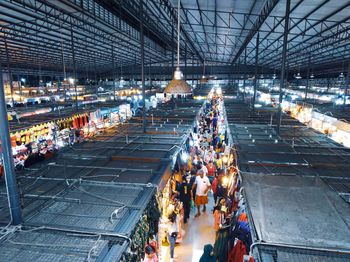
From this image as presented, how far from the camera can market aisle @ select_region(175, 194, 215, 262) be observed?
6.19m

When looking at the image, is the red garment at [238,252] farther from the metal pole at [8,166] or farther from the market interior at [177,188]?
the metal pole at [8,166]

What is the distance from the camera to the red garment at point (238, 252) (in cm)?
421

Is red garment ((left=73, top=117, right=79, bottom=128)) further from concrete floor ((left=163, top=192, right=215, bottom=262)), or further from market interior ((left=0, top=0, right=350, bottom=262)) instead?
concrete floor ((left=163, top=192, right=215, bottom=262))

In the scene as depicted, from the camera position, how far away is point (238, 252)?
429 cm

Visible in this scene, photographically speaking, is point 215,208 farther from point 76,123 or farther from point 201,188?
point 76,123

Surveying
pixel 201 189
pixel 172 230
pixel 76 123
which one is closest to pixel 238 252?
pixel 172 230

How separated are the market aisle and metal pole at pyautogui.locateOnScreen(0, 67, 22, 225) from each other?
440 centimetres

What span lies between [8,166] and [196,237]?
539 cm

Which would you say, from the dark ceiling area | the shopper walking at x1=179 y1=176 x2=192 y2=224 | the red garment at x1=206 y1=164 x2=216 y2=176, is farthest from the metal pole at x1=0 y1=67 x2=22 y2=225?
the red garment at x1=206 y1=164 x2=216 y2=176

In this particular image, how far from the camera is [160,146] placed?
21.1 ft

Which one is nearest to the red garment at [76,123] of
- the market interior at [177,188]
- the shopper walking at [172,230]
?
the market interior at [177,188]

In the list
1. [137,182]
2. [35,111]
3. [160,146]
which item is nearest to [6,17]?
[35,111]

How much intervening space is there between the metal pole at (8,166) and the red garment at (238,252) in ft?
11.2

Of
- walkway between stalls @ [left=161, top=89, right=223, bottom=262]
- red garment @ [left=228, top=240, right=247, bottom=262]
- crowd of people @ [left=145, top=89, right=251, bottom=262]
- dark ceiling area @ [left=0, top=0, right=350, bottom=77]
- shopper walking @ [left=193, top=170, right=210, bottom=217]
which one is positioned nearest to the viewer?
red garment @ [left=228, top=240, right=247, bottom=262]
